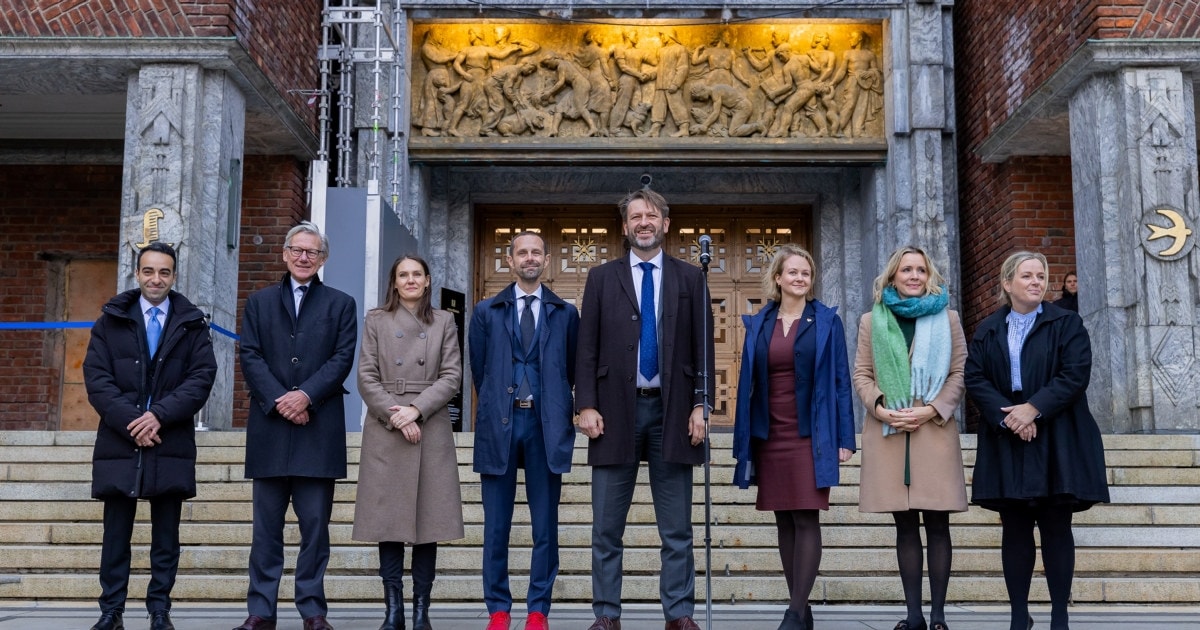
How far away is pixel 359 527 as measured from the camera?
5.42 m

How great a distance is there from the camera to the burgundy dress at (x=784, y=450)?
526 cm

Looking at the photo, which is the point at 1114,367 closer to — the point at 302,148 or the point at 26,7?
the point at 302,148

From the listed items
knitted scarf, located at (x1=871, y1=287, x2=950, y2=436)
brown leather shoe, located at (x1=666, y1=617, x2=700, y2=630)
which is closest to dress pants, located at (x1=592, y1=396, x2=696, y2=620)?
brown leather shoe, located at (x1=666, y1=617, x2=700, y2=630)

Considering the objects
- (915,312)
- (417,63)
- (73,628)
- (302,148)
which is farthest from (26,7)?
(915,312)

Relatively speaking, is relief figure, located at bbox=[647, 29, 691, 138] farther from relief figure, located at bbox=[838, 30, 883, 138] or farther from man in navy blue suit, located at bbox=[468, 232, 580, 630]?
man in navy blue suit, located at bbox=[468, 232, 580, 630]

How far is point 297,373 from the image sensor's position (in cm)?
551

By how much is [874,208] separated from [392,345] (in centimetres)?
890

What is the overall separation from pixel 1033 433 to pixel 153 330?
3890mm

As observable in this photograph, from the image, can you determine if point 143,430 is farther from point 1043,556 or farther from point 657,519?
point 1043,556

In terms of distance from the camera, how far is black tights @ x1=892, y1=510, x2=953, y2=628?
5.27 metres

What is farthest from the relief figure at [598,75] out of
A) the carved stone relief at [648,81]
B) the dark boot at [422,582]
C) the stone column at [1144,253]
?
the dark boot at [422,582]

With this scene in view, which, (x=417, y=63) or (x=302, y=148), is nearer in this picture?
(x=302, y=148)

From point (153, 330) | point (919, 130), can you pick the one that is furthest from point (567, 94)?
point (153, 330)

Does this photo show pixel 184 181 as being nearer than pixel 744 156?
Yes
